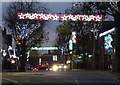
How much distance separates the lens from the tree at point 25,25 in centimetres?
5941

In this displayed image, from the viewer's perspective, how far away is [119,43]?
133ft

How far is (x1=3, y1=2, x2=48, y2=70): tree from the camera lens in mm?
59406

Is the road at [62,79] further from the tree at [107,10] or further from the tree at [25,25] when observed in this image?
the tree at [25,25]

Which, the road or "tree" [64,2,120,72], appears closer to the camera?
the road

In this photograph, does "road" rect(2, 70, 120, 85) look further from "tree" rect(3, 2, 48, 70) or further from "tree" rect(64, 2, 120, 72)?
"tree" rect(3, 2, 48, 70)

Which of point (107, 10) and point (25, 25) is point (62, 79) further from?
point (25, 25)

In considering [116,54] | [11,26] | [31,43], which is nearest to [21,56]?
[31,43]

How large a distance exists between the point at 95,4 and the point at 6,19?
25.2m

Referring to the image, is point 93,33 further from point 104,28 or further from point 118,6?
point 118,6

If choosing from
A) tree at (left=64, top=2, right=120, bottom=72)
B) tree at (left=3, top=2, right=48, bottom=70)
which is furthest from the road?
tree at (left=3, top=2, right=48, bottom=70)

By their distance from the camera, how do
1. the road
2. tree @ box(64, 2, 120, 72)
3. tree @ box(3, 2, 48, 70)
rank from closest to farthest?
the road, tree @ box(64, 2, 120, 72), tree @ box(3, 2, 48, 70)

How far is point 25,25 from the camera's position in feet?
202

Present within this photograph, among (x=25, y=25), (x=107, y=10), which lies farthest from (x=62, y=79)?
(x=25, y=25)

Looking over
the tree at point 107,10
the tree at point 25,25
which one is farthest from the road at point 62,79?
the tree at point 25,25
